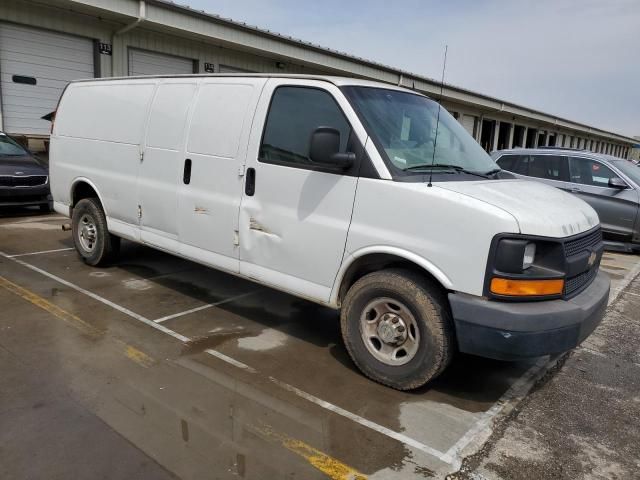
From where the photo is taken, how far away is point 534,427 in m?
3.36

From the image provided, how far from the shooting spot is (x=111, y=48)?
1264 cm

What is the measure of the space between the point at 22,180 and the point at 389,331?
28.9 ft

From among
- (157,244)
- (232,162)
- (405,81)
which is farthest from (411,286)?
(405,81)

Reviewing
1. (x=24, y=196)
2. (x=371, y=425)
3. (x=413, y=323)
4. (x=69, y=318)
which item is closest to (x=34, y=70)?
(x=24, y=196)

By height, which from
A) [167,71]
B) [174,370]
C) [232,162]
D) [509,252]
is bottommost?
[174,370]

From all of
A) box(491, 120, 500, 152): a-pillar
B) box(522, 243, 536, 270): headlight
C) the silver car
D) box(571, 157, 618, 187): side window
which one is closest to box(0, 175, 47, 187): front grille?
the silver car

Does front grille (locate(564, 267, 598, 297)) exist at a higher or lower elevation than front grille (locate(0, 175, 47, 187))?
higher

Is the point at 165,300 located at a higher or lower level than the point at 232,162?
lower

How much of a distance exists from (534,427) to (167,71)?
43.7ft

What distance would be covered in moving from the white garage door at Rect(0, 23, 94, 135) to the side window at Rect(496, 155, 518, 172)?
10.0m

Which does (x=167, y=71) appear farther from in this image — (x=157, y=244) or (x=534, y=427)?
(x=534, y=427)

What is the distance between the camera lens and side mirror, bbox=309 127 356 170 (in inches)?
140

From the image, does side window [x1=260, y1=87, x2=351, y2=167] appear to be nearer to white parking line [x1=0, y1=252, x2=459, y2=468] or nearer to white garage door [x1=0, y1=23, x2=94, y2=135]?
white parking line [x1=0, y1=252, x2=459, y2=468]

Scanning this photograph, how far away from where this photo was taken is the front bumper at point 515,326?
318cm
